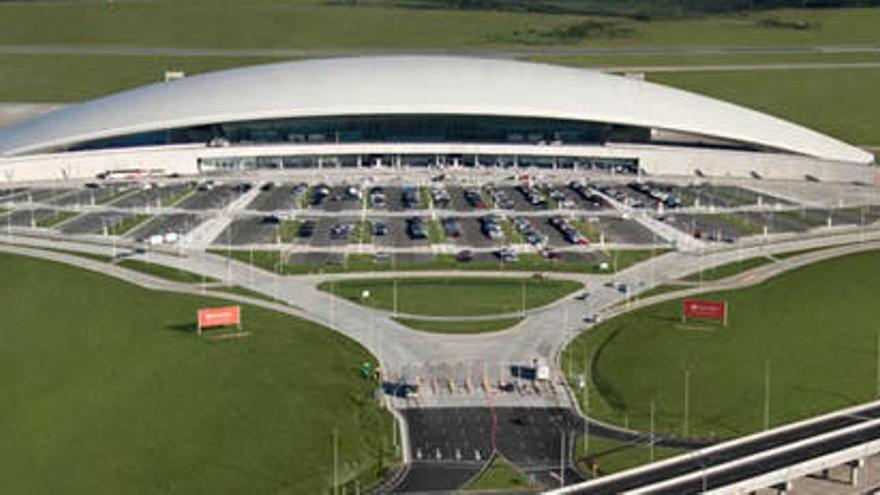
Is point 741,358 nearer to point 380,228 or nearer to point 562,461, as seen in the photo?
point 562,461

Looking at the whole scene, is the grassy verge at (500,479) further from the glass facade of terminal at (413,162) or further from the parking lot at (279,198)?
the glass facade of terminal at (413,162)

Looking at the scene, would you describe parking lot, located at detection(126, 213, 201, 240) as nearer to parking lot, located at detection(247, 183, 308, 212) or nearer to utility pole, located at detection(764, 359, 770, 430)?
parking lot, located at detection(247, 183, 308, 212)

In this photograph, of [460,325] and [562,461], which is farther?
[460,325]

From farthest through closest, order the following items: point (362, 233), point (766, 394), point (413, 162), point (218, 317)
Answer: point (413, 162), point (362, 233), point (218, 317), point (766, 394)

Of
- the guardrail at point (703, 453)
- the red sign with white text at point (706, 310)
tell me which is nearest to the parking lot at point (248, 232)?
the red sign with white text at point (706, 310)

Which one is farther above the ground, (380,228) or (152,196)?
(152,196)

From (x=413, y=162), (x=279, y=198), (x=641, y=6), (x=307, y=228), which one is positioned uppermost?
(x=641, y=6)

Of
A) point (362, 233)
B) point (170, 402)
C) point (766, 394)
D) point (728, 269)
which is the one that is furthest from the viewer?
point (362, 233)

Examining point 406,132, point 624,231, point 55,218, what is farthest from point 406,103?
point 55,218
